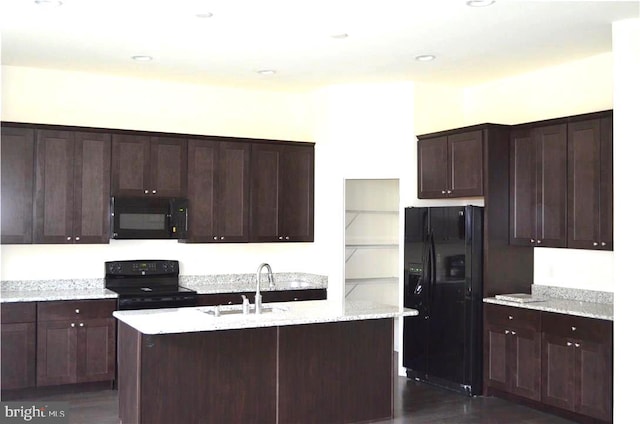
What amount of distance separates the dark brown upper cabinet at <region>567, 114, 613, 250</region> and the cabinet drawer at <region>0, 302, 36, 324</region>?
4370 mm

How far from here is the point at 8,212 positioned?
609 centimetres

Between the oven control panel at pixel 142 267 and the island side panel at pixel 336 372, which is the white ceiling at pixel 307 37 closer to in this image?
the oven control panel at pixel 142 267

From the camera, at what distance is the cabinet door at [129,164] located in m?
6.52

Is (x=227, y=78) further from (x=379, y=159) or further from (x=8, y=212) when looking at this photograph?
(x=8, y=212)

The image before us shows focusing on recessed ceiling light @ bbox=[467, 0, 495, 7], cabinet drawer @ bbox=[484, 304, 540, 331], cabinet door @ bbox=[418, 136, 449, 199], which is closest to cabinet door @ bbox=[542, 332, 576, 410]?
cabinet drawer @ bbox=[484, 304, 540, 331]

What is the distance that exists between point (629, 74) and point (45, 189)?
15.4ft

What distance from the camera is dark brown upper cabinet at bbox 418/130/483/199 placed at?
20.6 feet

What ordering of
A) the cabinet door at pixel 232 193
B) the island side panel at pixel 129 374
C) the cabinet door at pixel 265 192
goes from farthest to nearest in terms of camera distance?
the cabinet door at pixel 265 192 < the cabinet door at pixel 232 193 < the island side panel at pixel 129 374

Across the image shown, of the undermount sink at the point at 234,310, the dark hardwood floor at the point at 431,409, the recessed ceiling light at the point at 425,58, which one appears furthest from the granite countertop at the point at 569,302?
the recessed ceiling light at the point at 425,58

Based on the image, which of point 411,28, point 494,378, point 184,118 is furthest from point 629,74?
point 184,118

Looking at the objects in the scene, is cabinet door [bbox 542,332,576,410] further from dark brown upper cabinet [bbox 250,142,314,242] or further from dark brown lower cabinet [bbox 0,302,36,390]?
dark brown lower cabinet [bbox 0,302,36,390]

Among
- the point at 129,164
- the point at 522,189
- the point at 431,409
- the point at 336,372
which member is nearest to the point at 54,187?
the point at 129,164

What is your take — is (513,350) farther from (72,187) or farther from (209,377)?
(72,187)

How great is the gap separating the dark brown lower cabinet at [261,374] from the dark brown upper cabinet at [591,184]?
1649 mm
